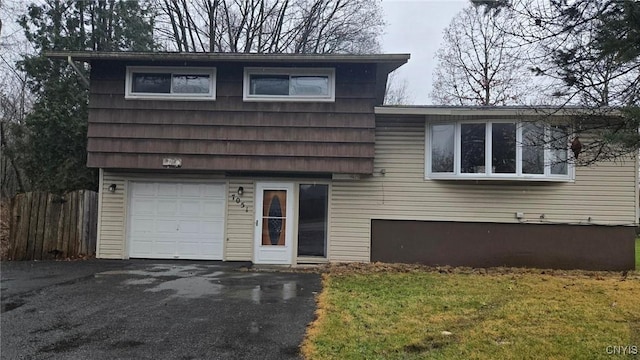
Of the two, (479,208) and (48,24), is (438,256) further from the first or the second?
(48,24)

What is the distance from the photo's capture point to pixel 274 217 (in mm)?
10359

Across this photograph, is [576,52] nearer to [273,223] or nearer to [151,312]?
[151,312]

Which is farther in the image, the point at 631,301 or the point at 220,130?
the point at 220,130

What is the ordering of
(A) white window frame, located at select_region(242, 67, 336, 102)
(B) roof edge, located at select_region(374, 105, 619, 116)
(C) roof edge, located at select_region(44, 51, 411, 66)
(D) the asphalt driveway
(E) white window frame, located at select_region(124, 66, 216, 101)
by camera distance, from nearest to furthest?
(D) the asphalt driveway
(C) roof edge, located at select_region(44, 51, 411, 66)
(B) roof edge, located at select_region(374, 105, 619, 116)
(A) white window frame, located at select_region(242, 67, 336, 102)
(E) white window frame, located at select_region(124, 66, 216, 101)

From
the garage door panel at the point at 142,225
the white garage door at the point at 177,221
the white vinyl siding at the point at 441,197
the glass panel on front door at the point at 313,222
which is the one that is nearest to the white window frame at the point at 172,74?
the white garage door at the point at 177,221

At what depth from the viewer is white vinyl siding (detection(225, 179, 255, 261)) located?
1032cm

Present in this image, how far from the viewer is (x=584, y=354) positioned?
4.21 metres

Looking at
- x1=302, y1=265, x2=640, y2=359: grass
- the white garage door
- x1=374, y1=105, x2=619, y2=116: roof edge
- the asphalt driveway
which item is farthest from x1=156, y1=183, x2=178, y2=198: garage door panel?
x1=374, y1=105, x2=619, y2=116: roof edge

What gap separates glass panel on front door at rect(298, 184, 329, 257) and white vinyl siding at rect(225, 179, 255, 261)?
3.86 feet

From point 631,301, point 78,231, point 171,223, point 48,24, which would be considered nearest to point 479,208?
point 631,301

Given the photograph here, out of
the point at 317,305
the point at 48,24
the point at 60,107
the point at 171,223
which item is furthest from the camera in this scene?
the point at 48,24

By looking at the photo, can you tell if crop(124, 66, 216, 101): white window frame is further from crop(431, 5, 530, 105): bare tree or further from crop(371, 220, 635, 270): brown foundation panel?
crop(431, 5, 530, 105): bare tree

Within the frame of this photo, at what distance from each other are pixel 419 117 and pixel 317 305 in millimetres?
5613

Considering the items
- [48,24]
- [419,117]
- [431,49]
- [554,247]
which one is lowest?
[554,247]
